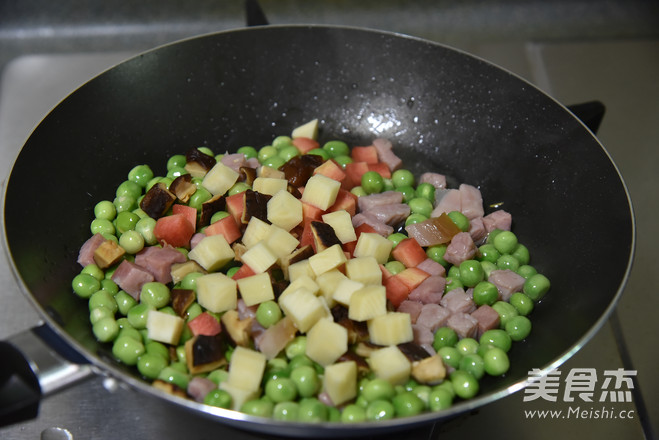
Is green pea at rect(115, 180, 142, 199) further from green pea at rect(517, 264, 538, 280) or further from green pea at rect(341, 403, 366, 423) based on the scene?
green pea at rect(517, 264, 538, 280)

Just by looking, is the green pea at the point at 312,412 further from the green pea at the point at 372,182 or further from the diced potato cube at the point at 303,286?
the green pea at the point at 372,182

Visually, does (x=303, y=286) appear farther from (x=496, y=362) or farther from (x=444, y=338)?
(x=496, y=362)

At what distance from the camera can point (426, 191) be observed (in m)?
2.20

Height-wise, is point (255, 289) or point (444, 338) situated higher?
point (255, 289)

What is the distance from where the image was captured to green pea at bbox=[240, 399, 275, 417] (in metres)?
1.54

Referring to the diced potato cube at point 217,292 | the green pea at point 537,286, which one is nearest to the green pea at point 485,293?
the green pea at point 537,286

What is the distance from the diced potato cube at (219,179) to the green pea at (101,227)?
344 mm

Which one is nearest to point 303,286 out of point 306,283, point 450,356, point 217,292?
point 306,283

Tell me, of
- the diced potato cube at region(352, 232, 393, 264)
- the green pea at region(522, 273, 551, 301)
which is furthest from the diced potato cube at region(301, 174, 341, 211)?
the green pea at region(522, 273, 551, 301)

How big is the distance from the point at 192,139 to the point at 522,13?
7.00ft

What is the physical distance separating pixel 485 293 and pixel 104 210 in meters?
1.27

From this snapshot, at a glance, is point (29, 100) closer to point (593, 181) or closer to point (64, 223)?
point (64, 223)

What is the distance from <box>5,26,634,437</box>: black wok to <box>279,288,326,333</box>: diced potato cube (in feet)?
1.55

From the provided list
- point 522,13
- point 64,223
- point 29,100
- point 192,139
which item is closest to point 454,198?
point 192,139
